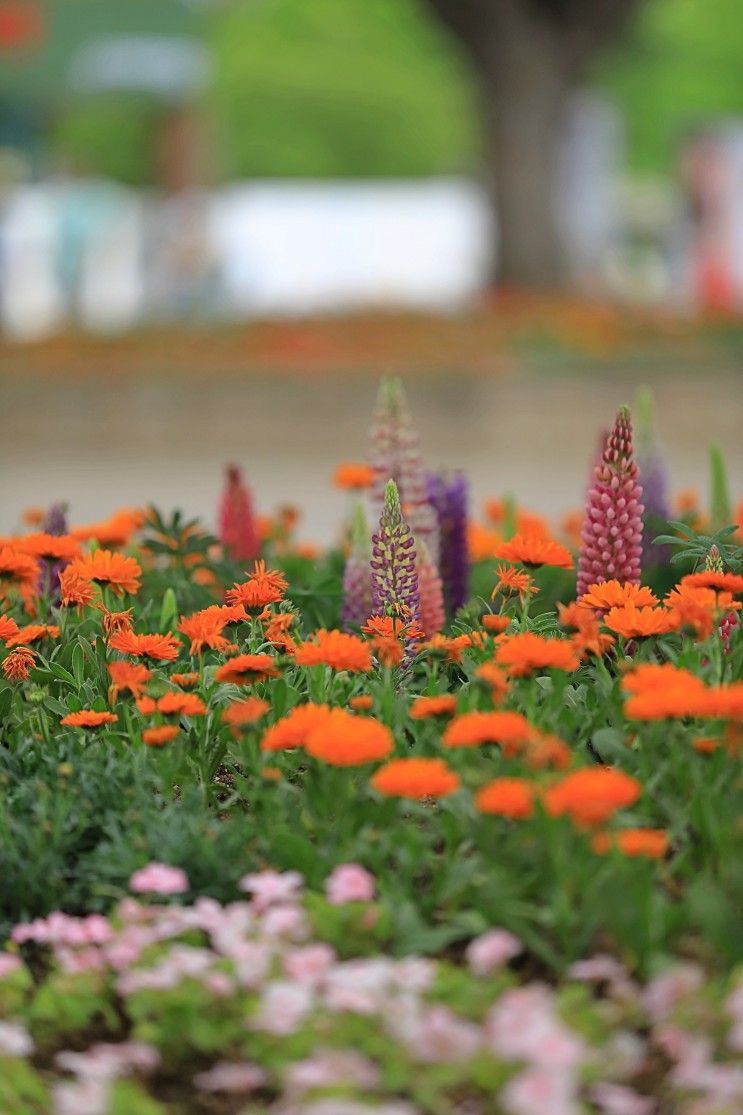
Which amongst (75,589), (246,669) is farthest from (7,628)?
(246,669)

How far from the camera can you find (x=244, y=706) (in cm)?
294

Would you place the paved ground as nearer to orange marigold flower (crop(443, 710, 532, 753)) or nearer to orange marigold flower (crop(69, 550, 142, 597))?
orange marigold flower (crop(69, 550, 142, 597))

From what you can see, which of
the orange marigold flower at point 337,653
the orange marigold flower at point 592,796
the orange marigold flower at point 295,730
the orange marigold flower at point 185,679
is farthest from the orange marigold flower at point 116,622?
the orange marigold flower at point 592,796

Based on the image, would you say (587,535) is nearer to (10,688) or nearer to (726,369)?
(10,688)

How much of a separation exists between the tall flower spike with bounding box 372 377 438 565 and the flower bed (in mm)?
470

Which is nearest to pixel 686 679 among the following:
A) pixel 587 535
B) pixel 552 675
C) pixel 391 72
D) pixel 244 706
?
pixel 552 675

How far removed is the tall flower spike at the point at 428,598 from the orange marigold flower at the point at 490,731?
1.28 metres

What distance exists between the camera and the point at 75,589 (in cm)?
355

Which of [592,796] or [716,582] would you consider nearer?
[592,796]

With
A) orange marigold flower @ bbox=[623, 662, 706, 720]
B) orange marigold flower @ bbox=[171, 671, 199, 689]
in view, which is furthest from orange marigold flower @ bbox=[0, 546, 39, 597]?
orange marigold flower @ bbox=[623, 662, 706, 720]

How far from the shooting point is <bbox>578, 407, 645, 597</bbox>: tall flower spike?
3.65m

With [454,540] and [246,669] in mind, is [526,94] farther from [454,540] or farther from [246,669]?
[246,669]

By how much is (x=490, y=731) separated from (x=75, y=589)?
1189 mm

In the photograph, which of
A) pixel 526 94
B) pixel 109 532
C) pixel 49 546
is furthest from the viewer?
pixel 526 94
